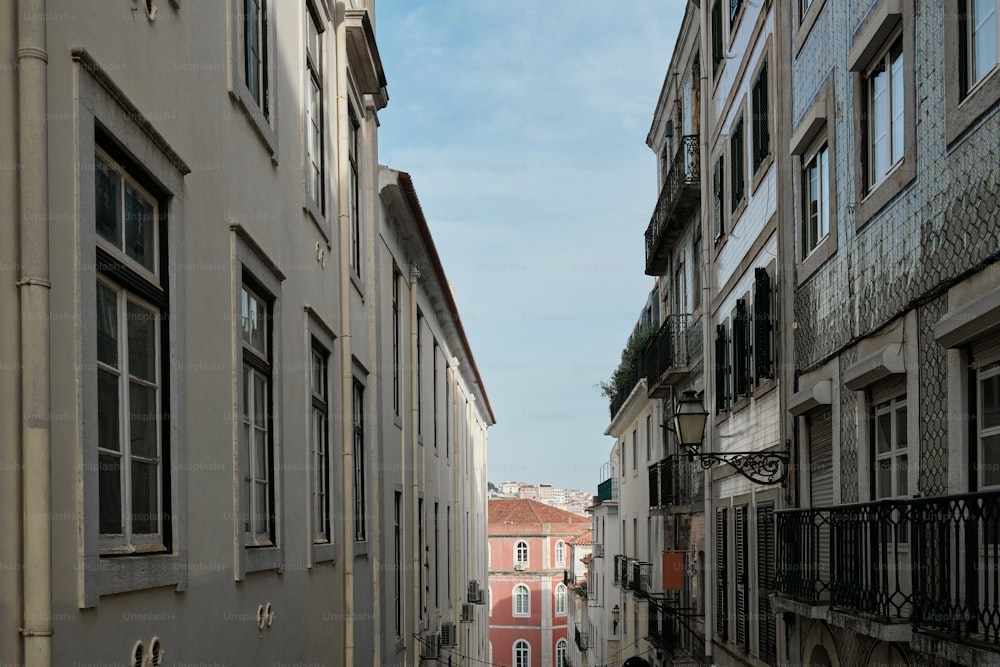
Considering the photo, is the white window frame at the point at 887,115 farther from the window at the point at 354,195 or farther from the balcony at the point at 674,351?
the balcony at the point at 674,351

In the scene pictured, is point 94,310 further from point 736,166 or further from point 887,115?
point 736,166

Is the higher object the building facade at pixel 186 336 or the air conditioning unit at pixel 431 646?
the building facade at pixel 186 336

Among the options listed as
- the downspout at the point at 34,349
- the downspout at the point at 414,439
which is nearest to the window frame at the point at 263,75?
the downspout at the point at 34,349

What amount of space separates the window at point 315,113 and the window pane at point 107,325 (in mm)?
5462

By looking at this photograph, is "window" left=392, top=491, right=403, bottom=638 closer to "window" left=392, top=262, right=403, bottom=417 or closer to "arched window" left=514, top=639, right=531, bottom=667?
"window" left=392, top=262, right=403, bottom=417

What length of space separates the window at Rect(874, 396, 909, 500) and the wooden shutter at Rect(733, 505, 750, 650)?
572cm

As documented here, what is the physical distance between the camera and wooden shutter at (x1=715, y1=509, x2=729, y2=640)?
56.9ft

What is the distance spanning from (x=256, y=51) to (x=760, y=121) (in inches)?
295

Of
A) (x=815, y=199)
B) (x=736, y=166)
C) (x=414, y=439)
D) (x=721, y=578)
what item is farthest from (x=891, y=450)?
(x=414, y=439)

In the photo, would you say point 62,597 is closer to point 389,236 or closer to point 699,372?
point 389,236

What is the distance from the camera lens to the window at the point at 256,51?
8.43 metres

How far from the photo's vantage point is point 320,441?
11.1 m

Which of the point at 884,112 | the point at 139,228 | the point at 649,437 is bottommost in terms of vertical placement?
the point at 649,437

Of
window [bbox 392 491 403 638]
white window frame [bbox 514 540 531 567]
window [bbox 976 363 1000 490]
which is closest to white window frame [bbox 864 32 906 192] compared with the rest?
window [bbox 976 363 1000 490]
